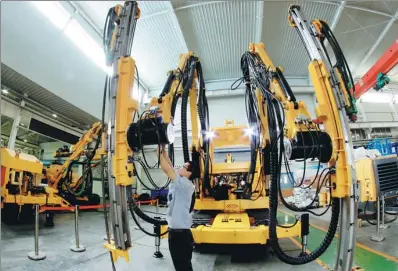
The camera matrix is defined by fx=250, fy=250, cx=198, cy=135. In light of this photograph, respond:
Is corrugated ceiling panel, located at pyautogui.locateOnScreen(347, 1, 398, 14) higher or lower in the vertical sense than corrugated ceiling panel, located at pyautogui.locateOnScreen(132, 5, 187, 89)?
higher

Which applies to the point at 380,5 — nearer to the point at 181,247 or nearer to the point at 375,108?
the point at 375,108

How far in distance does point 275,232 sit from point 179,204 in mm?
1195

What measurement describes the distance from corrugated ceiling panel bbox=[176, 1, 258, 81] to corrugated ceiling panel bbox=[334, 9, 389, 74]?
326cm

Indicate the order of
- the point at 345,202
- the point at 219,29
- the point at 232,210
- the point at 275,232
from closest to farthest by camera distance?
the point at 345,202, the point at 275,232, the point at 232,210, the point at 219,29

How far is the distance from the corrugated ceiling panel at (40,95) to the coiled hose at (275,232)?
588 cm

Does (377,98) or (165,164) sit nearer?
(165,164)

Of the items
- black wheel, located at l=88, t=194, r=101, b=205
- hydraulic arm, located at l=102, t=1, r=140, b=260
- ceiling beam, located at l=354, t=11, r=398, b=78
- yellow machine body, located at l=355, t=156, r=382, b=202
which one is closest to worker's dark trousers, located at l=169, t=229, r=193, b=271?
hydraulic arm, located at l=102, t=1, r=140, b=260

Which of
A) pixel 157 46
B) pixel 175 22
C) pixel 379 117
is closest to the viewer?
pixel 175 22

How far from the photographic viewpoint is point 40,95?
7484mm

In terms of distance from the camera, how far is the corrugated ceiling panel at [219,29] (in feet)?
25.6

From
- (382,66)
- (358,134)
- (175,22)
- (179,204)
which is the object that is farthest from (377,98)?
(179,204)

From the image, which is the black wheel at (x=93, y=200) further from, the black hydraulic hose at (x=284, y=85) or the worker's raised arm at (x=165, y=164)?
the black hydraulic hose at (x=284, y=85)

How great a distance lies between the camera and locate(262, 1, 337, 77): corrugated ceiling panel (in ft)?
26.2

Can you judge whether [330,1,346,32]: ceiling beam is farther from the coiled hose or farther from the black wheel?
the black wheel
